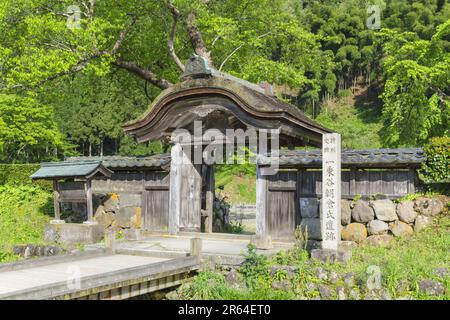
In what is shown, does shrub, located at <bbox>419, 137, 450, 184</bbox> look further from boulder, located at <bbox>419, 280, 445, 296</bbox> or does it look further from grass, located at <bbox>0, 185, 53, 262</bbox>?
grass, located at <bbox>0, 185, 53, 262</bbox>

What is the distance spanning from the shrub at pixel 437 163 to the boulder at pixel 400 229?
125 cm

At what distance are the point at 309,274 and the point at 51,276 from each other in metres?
5.16

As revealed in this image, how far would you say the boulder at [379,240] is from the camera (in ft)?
38.6

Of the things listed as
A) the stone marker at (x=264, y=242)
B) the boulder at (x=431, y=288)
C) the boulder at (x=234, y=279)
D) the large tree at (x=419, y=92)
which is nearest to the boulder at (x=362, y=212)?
the stone marker at (x=264, y=242)

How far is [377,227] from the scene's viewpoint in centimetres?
1209

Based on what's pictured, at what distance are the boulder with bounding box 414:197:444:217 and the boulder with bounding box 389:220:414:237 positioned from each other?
500 millimetres

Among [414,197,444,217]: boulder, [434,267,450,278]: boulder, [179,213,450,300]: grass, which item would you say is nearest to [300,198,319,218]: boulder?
[179,213,450,300]: grass

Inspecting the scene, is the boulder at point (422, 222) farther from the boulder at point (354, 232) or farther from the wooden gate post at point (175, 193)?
the wooden gate post at point (175, 193)

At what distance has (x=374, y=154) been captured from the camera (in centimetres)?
1248

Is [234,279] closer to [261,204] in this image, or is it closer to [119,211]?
[261,204]

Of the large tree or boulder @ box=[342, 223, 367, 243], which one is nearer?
boulder @ box=[342, 223, 367, 243]

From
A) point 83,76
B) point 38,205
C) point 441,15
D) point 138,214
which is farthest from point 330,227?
point 441,15

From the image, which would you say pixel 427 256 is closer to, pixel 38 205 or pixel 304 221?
pixel 304 221

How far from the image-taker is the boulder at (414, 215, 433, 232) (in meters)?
11.8
